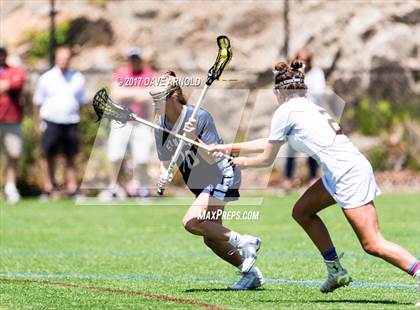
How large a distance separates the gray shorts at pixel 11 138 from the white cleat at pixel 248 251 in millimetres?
7956

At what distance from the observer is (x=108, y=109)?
334 inches

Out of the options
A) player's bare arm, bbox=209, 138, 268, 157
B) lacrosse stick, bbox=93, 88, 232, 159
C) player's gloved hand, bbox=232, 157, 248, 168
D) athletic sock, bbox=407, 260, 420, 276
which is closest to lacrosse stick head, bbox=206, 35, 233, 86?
lacrosse stick, bbox=93, 88, 232, 159

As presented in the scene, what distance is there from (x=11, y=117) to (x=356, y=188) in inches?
361

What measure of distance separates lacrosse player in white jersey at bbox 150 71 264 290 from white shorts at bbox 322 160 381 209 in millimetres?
1123

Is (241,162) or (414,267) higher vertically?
(241,162)

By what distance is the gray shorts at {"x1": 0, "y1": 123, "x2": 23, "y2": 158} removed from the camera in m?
15.6

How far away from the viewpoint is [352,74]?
59.6 feet

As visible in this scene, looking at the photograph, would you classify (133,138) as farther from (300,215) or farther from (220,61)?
(300,215)

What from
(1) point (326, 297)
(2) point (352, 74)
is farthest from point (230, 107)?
(1) point (326, 297)

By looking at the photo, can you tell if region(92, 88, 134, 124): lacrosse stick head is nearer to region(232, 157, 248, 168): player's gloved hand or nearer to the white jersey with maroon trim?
region(232, 157, 248, 168): player's gloved hand

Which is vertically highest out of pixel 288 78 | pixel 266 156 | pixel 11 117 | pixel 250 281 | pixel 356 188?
pixel 288 78

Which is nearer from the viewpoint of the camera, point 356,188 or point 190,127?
point 356,188

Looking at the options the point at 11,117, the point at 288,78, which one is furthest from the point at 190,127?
the point at 11,117

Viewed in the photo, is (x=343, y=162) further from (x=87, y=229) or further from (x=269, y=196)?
(x=269, y=196)
